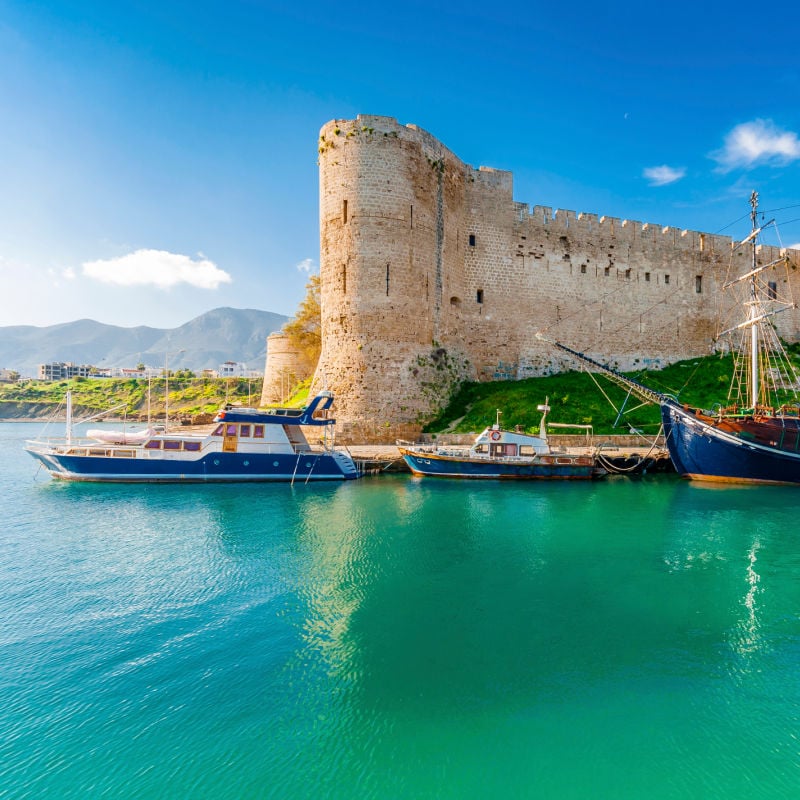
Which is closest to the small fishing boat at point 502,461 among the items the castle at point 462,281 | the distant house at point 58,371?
the castle at point 462,281

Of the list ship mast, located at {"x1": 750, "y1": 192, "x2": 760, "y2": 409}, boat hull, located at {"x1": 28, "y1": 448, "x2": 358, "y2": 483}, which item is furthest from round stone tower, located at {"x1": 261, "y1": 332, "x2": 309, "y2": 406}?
ship mast, located at {"x1": 750, "y1": 192, "x2": 760, "y2": 409}

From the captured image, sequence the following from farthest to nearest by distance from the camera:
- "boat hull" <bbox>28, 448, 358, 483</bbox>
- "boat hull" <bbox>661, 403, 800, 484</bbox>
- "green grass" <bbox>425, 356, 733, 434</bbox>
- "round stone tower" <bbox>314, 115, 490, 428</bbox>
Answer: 1. "green grass" <bbox>425, 356, 733, 434</bbox>
2. "round stone tower" <bbox>314, 115, 490, 428</bbox>
3. "boat hull" <bbox>28, 448, 358, 483</bbox>
4. "boat hull" <bbox>661, 403, 800, 484</bbox>

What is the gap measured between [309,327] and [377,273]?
1185 cm

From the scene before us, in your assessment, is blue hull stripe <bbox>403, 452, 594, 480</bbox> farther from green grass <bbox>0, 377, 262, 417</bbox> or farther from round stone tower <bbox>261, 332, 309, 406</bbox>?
green grass <bbox>0, 377, 262, 417</bbox>

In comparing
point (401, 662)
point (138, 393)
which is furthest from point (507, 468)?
point (138, 393)

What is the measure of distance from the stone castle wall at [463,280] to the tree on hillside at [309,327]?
9.48 meters

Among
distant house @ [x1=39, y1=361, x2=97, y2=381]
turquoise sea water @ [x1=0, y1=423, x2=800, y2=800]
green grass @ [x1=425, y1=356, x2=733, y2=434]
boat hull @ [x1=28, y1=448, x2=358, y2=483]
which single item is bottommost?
turquoise sea water @ [x1=0, y1=423, x2=800, y2=800]

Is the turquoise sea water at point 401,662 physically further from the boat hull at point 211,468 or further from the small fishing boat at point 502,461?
the small fishing boat at point 502,461

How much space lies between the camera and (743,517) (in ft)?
46.2

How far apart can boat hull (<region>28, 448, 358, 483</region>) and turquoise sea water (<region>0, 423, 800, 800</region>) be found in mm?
6278

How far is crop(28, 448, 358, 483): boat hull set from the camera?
63.2 feet

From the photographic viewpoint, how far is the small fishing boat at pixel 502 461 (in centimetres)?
1961

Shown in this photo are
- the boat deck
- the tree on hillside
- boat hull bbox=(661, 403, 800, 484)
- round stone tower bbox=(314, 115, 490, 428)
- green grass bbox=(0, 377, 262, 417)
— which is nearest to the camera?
boat hull bbox=(661, 403, 800, 484)

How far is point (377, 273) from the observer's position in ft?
75.0
